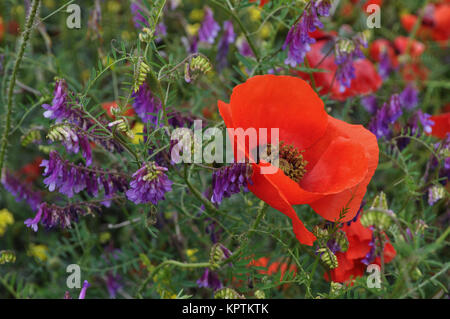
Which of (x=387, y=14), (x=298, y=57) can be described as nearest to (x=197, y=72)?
(x=298, y=57)

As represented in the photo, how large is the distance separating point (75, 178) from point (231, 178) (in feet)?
0.83

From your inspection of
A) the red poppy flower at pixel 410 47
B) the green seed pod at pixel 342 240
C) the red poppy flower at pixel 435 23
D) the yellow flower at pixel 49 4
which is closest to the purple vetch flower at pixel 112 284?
the green seed pod at pixel 342 240

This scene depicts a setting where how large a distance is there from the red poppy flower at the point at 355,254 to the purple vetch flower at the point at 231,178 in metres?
0.25

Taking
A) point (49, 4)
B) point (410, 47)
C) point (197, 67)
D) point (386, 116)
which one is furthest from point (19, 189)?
point (410, 47)

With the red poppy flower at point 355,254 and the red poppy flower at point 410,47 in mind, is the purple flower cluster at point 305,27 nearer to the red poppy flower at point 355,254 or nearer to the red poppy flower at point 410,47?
the red poppy flower at point 355,254

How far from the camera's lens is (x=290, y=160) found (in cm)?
91

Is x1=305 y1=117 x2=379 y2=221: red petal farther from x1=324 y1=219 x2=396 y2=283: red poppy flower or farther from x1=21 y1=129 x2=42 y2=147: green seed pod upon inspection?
x1=21 y1=129 x2=42 y2=147: green seed pod

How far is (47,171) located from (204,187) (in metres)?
0.42

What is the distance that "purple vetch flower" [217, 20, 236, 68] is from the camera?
121 centimetres

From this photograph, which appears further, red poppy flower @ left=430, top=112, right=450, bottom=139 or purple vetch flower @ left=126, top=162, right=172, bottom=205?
red poppy flower @ left=430, top=112, right=450, bottom=139

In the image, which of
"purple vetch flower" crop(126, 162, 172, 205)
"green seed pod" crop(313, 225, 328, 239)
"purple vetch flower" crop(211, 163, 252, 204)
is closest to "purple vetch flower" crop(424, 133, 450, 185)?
"green seed pod" crop(313, 225, 328, 239)

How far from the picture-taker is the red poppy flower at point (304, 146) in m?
0.73

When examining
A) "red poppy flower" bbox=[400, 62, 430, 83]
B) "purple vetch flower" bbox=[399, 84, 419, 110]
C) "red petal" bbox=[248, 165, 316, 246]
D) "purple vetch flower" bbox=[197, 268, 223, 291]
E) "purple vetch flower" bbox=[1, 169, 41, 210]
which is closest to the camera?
"red petal" bbox=[248, 165, 316, 246]

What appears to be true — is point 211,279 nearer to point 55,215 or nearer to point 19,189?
point 55,215
